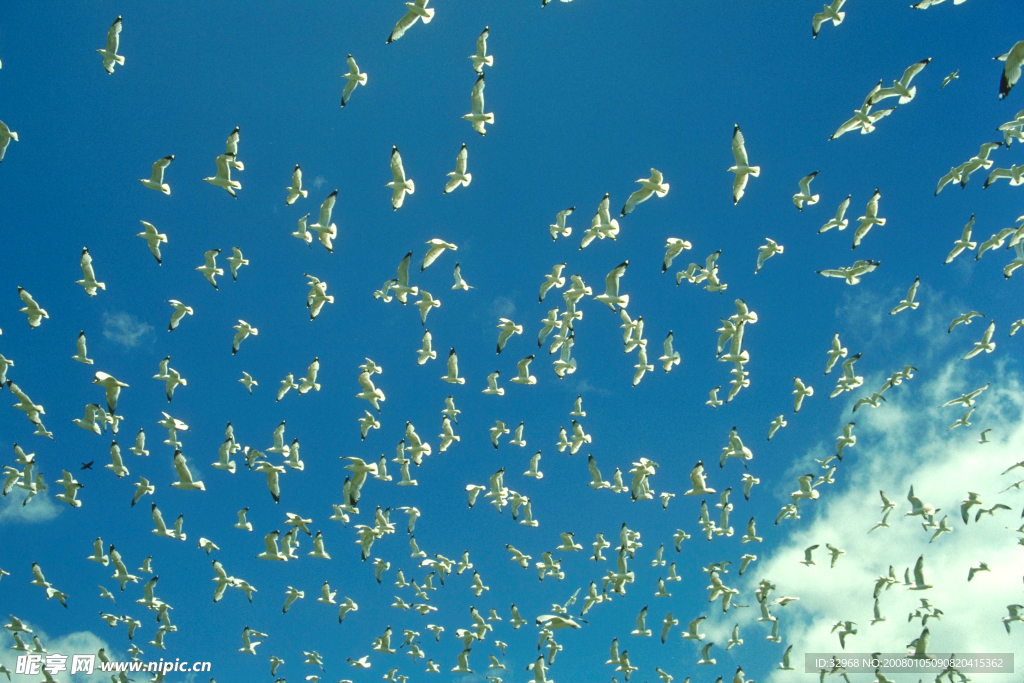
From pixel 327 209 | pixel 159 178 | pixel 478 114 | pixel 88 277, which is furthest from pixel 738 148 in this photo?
pixel 88 277

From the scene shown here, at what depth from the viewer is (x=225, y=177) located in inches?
973

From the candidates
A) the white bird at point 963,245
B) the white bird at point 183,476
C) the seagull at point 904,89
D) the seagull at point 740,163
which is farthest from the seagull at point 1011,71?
the white bird at point 183,476

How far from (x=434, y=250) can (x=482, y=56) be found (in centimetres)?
808

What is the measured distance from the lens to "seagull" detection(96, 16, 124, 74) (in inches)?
Answer: 878

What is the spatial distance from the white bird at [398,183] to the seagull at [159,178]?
8.19 meters

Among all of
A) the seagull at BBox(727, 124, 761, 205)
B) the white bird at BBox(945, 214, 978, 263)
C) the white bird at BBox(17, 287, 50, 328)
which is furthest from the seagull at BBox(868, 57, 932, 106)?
the white bird at BBox(17, 287, 50, 328)

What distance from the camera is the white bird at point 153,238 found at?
27328mm

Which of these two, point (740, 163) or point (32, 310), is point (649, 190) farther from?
point (32, 310)

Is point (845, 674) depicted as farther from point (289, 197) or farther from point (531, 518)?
point (289, 197)

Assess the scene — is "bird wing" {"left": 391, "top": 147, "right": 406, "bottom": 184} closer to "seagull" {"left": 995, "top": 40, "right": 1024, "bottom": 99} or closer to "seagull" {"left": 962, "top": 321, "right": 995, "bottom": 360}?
"seagull" {"left": 995, "top": 40, "right": 1024, "bottom": 99}

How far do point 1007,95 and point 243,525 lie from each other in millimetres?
35649

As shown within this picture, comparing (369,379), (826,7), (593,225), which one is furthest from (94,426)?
(826,7)

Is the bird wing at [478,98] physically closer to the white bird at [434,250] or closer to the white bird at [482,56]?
the white bird at [482,56]

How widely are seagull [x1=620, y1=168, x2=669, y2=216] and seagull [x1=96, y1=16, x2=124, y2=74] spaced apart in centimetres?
1840
